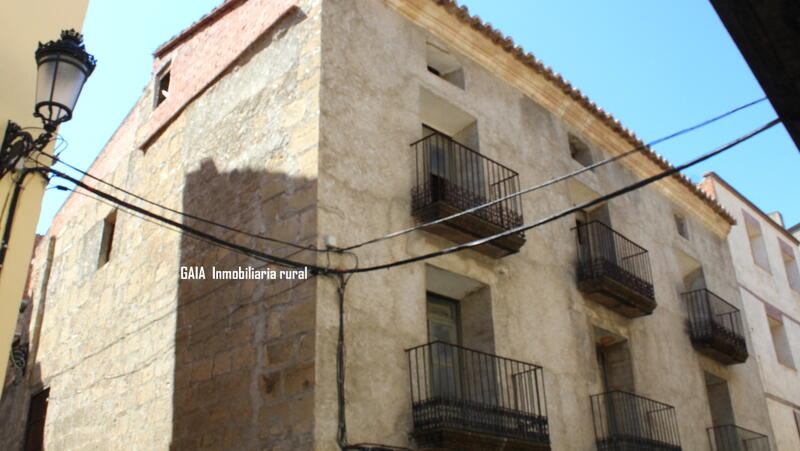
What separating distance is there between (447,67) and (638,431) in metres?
5.36

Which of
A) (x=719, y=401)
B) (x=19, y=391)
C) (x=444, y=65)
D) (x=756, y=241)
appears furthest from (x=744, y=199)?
(x=19, y=391)

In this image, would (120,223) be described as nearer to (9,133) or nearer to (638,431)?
(9,133)

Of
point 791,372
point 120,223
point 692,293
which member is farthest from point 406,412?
point 791,372

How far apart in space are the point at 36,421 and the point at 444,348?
276 inches

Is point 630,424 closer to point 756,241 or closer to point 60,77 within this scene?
point 60,77

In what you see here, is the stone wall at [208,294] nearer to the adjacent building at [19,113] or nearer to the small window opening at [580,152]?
the adjacent building at [19,113]

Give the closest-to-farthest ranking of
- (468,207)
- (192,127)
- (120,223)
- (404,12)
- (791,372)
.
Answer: (468,207) → (404,12) → (192,127) → (120,223) → (791,372)

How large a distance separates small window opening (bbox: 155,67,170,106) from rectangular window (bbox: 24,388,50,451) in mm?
4632

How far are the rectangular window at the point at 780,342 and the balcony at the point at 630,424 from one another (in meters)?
7.36

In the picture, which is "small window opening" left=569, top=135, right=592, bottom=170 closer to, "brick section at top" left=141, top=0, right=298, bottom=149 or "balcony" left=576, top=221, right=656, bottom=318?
"balcony" left=576, top=221, right=656, bottom=318

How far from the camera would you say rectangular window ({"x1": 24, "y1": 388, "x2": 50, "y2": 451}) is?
11.5 m

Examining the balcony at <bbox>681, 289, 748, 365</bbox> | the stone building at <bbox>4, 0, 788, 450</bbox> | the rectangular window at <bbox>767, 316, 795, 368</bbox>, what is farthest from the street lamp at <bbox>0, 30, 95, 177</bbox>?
the rectangular window at <bbox>767, 316, 795, 368</bbox>

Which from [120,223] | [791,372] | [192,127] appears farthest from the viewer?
[791,372]

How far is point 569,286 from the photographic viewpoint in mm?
10570
